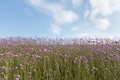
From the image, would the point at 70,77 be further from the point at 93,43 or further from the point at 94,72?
the point at 93,43

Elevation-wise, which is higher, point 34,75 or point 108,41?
point 108,41

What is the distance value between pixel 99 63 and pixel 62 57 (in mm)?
1181

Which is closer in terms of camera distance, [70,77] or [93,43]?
[70,77]

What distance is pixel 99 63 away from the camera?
745 cm

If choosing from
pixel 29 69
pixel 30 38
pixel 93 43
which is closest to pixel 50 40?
pixel 30 38

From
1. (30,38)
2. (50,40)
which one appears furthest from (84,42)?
(30,38)

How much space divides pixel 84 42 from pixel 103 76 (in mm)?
5881

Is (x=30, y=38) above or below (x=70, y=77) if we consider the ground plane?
above

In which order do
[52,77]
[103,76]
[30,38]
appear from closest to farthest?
[52,77] → [103,76] → [30,38]

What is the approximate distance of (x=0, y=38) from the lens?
1511cm

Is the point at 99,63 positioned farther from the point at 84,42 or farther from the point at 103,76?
the point at 84,42

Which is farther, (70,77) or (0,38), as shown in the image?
(0,38)

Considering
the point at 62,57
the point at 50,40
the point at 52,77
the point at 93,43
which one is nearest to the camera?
the point at 52,77

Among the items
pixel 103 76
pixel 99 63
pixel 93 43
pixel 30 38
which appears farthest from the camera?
pixel 30 38
